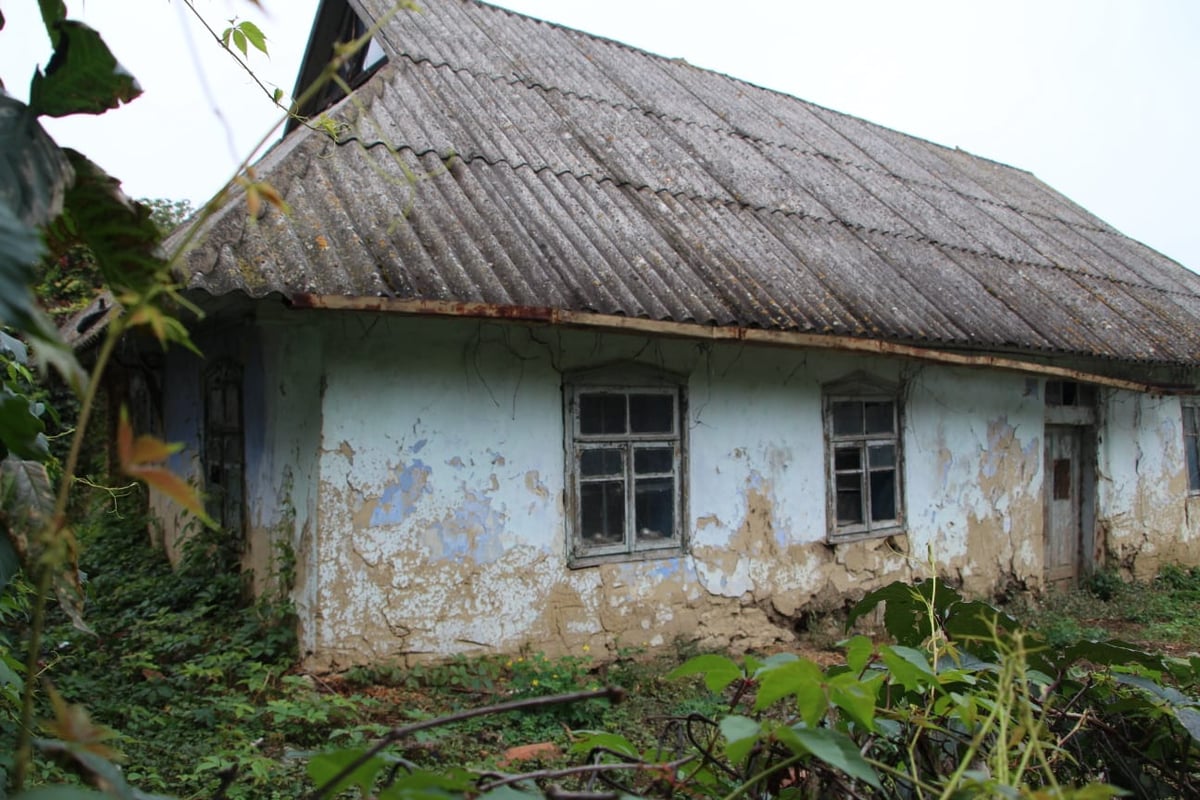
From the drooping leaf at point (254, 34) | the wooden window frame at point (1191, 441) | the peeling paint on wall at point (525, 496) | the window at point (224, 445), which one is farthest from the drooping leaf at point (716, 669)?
the wooden window frame at point (1191, 441)

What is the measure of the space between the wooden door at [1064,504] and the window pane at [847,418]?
3.55 meters

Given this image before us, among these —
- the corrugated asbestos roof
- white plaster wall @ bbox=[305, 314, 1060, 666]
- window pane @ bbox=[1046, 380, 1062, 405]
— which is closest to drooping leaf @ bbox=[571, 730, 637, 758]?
the corrugated asbestos roof

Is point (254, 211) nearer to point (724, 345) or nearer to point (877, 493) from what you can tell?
point (724, 345)

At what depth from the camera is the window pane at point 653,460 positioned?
6426 mm

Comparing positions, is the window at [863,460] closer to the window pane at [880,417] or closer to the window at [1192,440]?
the window pane at [880,417]

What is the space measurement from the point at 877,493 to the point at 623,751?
722 centimetres

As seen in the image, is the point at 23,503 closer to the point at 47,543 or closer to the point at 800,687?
the point at 47,543

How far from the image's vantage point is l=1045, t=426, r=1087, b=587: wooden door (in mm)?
9938

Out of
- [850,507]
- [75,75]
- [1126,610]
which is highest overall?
[75,75]

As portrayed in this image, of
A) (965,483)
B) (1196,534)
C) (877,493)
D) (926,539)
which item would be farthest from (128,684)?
(1196,534)

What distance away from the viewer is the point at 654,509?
21.3ft

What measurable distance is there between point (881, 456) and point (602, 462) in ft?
9.93

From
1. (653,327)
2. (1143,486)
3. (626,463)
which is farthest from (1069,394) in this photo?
(653,327)

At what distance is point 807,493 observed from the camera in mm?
7273
